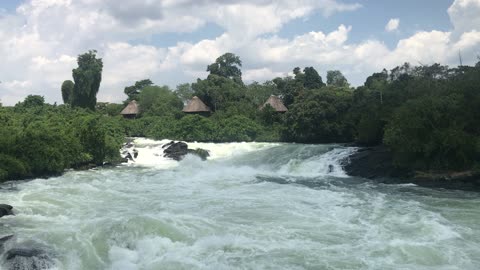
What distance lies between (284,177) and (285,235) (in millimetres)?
11092

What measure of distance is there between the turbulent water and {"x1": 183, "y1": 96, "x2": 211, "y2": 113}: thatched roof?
23.0m

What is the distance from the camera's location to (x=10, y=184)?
62.7 ft

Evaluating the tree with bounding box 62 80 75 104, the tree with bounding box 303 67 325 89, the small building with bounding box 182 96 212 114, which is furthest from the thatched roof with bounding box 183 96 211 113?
the tree with bounding box 62 80 75 104

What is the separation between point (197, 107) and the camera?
45625 millimetres

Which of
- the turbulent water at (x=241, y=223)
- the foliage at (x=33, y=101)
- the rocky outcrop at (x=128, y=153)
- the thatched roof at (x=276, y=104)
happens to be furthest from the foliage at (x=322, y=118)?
the foliage at (x=33, y=101)

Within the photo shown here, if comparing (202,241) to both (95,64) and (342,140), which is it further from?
(95,64)

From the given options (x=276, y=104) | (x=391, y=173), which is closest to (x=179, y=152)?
(x=391, y=173)

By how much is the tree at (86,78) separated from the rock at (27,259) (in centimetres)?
4399

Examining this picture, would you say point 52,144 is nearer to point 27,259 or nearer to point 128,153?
point 128,153

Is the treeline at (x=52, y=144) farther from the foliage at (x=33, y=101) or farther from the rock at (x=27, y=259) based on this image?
the foliage at (x=33, y=101)

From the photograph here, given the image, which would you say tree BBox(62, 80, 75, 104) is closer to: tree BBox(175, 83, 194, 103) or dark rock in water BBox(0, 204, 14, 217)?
tree BBox(175, 83, 194, 103)

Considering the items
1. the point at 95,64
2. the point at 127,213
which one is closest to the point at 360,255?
the point at 127,213

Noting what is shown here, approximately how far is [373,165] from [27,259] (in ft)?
59.2

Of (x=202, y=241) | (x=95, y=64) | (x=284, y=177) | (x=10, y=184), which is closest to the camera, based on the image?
(x=202, y=241)
